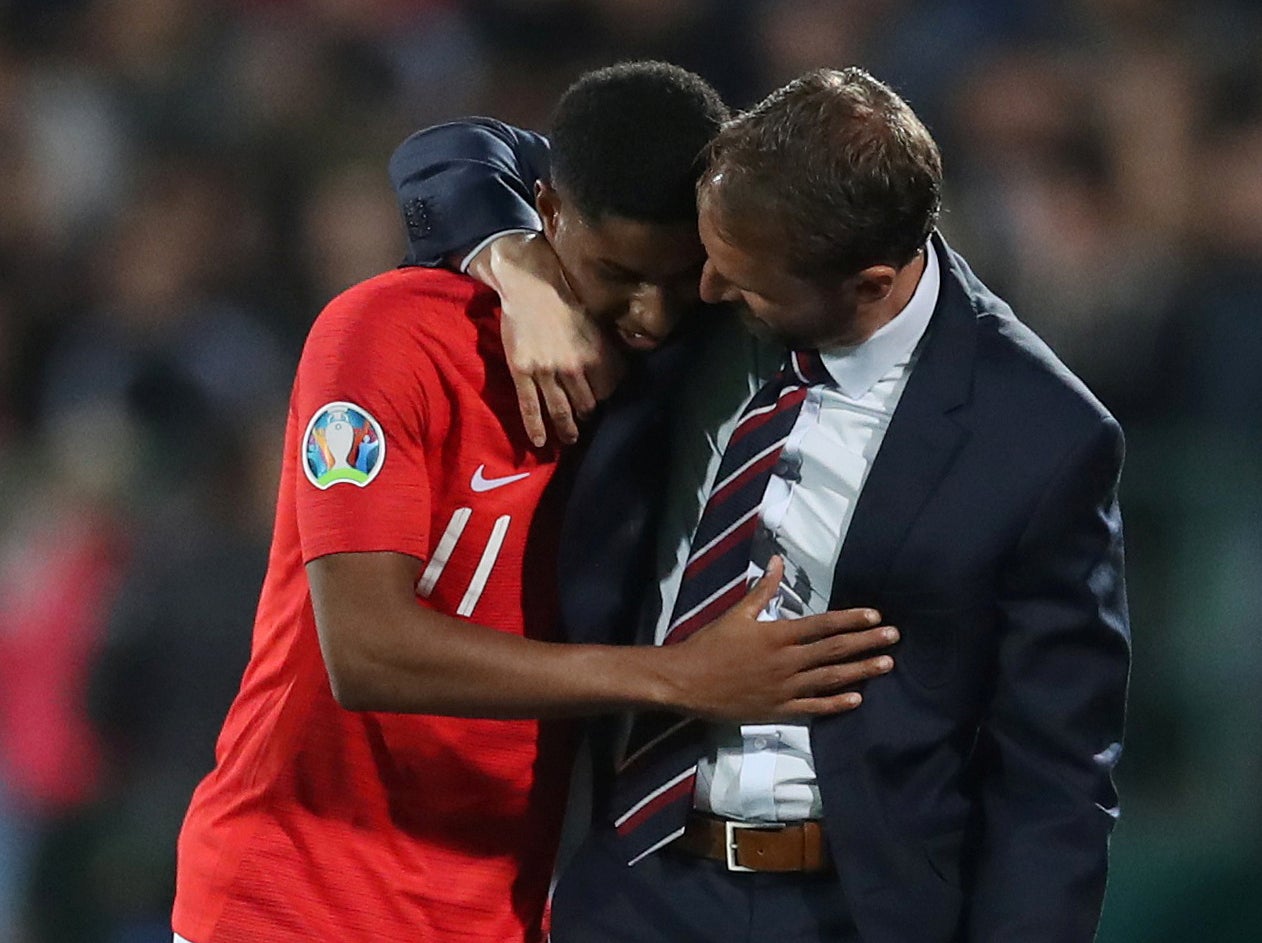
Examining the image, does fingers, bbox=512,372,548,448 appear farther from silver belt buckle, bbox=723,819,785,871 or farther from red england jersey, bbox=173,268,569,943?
silver belt buckle, bbox=723,819,785,871

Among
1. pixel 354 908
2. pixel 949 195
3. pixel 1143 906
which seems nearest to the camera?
pixel 354 908

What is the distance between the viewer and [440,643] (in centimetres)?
168

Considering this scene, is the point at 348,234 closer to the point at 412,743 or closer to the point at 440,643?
the point at 412,743

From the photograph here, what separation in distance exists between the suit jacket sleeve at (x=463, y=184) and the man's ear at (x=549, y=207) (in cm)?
6

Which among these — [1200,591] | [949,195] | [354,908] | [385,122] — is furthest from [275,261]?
[354,908]

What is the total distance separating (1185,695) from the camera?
3291mm

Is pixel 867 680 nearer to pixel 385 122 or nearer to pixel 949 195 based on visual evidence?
pixel 949 195

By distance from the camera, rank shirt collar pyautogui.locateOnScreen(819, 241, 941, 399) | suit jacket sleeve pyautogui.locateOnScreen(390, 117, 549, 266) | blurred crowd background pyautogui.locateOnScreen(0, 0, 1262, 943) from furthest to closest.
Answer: blurred crowd background pyautogui.locateOnScreen(0, 0, 1262, 943), suit jacket sleeve pyautogui.locateOnScreen(390, 117, 549, 266), shirt collar pyautogui.locateOnScreen(819, 241, 941, 399)

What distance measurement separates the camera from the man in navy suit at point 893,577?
165cm

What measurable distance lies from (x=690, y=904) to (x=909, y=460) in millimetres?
487

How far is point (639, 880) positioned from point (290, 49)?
3.59 metres

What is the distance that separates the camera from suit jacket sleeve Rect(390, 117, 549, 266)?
6.39 feet

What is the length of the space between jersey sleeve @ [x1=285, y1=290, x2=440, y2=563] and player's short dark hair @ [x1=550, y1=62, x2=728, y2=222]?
0.24m

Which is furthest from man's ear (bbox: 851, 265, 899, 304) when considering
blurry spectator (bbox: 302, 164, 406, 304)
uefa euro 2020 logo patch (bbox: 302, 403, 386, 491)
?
blurry spectator (bbox: 302, 164, 406, 304)
